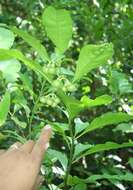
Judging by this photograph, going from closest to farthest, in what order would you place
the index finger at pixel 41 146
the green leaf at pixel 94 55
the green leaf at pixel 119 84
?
the green leaf at pixel 94 55
the index finger at pixel 41 146
the green leaf at pixel 119 84

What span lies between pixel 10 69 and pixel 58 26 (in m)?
0.22

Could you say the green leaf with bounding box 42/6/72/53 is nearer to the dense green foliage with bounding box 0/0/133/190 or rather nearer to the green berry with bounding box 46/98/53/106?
the dense green foliage with bounding box 0/0/133/190

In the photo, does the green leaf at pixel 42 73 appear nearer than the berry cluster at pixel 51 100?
Yes

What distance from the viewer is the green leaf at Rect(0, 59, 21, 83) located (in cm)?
105

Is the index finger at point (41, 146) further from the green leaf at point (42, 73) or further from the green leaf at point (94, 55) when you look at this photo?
the green leaf at point (94, 55)

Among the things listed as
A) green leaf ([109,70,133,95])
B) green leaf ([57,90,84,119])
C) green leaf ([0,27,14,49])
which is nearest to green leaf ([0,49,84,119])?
green leaf ([57,90,84,119])

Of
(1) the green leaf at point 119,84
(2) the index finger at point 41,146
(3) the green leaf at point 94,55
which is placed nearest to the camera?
(3) the green leaf at point 94,55

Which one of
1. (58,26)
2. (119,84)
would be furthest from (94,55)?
(119,84)

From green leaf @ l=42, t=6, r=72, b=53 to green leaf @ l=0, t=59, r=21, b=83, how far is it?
18 cm

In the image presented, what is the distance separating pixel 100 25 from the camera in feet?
6.18

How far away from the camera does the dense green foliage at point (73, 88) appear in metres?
0.90

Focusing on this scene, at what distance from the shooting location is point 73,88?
991 mm

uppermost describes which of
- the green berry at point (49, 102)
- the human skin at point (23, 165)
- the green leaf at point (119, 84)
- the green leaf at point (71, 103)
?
the green leaf at point (119, 84)

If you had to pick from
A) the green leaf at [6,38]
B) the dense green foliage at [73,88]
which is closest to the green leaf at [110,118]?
the dense green foliage at [73,88]
